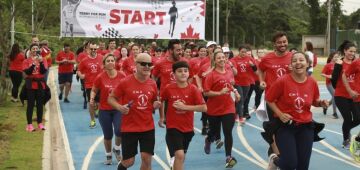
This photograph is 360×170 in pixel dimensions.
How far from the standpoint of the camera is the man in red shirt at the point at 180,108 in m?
6.98

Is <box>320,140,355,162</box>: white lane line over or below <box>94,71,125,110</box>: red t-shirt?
below

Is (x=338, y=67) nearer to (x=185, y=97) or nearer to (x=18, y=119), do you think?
(x=185, y=97)

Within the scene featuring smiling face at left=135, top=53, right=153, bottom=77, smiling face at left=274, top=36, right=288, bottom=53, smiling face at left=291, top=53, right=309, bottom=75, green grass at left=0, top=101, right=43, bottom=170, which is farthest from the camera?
green grass at left=0, top=101, right=43, bottom=170

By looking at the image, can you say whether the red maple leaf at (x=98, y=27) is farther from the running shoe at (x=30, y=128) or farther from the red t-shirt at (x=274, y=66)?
the red t-shirt at (x=274, y=66)

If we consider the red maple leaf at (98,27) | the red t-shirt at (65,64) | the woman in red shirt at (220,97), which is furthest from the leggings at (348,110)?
the red t-shirt at (65,64)

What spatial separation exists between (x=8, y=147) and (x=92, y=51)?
447cm

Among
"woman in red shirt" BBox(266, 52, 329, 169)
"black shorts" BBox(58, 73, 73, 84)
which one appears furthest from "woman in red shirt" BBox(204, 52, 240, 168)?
"black shorts" BBox(58, 73, 73, 84)

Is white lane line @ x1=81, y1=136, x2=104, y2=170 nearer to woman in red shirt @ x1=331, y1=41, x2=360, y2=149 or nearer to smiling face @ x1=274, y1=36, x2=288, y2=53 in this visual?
smiling face @ x1=274, y1=36, x2=288, y2=53

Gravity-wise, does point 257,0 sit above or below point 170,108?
above

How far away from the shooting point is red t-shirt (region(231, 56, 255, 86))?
43.5 ft

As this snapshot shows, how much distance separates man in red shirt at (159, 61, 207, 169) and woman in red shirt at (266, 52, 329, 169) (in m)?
1.07

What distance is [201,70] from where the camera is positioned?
10648 mm

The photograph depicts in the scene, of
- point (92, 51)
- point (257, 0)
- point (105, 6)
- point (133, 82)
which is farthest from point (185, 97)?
point (257, 0)

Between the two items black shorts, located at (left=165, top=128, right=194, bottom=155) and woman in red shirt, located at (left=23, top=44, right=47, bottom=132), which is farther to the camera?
woman in red shirt, located at (left=23, top=44, right=47, bottom=132)
